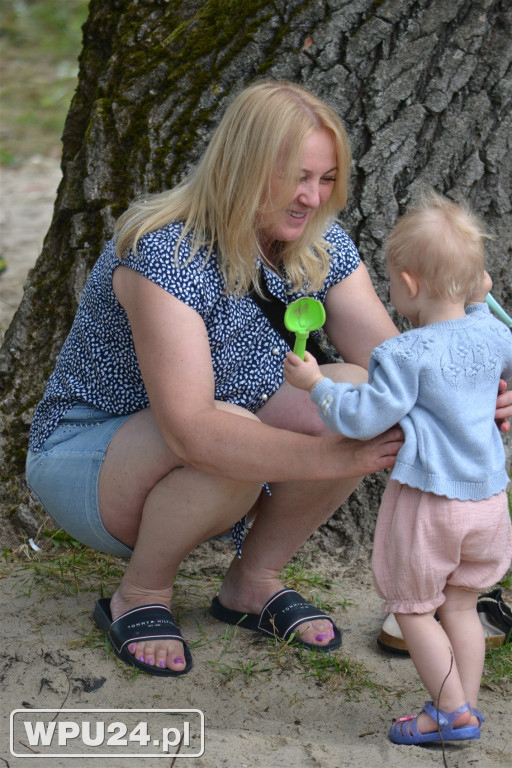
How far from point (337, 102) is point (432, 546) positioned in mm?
1281

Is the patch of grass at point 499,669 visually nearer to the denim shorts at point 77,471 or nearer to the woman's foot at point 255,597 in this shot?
the woman's foot at point 255,597

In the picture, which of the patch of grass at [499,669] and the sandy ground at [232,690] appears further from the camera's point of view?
the patch of grass at [499,669]

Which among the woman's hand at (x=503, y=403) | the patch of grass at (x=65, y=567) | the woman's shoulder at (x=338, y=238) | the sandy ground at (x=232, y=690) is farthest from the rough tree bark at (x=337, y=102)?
the woman's hand at (x=503, y=403)

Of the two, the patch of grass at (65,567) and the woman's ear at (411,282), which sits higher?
the woman's ear at (411,282)

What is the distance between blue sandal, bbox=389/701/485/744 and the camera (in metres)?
1.90

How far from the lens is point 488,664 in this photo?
232 centimetres

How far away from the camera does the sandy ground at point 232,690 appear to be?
6.23 ft

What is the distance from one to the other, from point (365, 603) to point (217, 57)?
154 centimetres

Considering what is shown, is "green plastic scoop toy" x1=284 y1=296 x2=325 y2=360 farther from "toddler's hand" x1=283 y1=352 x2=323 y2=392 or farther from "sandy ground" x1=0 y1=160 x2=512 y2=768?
"sandy ground" x1=0 y1=160 x2=512 y2=768

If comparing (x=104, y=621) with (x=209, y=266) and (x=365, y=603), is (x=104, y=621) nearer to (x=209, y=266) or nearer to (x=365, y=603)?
(x=365, y=603)

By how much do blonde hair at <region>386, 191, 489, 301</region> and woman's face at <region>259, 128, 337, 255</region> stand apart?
0.93 feet

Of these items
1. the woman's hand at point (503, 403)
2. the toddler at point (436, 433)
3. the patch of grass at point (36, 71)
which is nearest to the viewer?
the toddler at point (436, 433)

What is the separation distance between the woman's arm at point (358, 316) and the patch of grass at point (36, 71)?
197 inches

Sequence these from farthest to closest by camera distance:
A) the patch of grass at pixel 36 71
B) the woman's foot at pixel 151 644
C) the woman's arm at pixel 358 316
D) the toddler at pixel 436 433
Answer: the patch of grass at pixel 36 71 < the woman's arm at pixel 358 316 < the woman's foot at pixel 151 644 < the toddler at pixel 436 433
